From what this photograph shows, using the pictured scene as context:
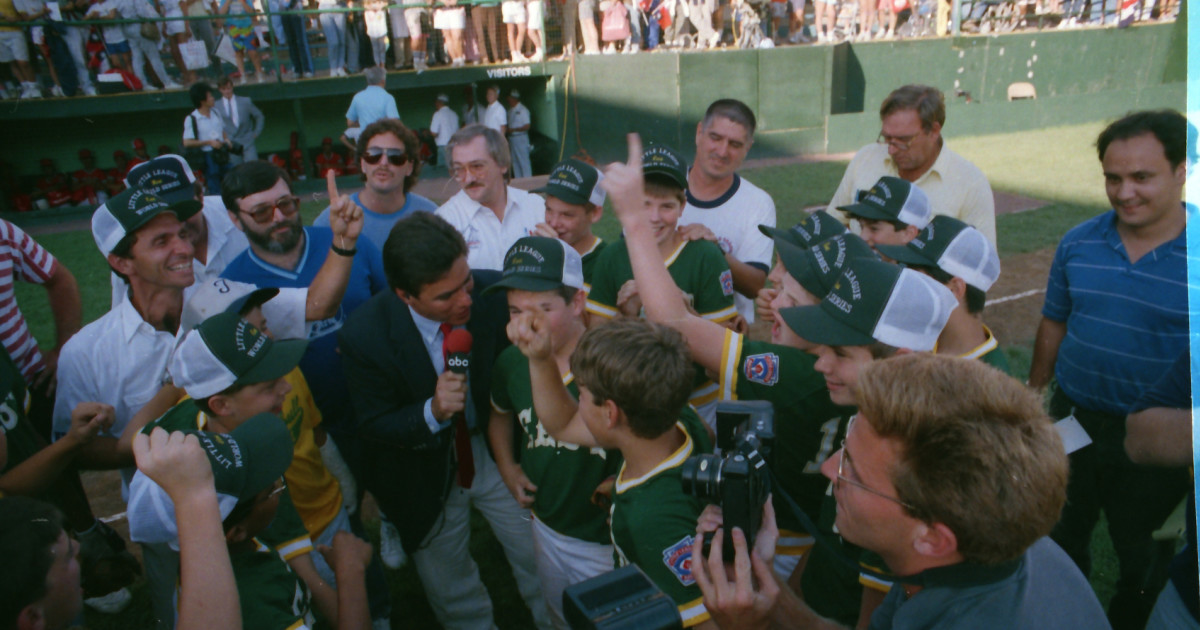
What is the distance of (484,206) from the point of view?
4598mm

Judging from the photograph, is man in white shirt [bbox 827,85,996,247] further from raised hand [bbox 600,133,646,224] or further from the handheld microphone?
the handheld microphone

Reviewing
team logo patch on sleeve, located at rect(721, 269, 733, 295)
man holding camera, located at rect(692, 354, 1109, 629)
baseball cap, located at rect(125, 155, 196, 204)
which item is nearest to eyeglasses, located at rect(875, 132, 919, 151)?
team logo patch on sleeve, located at rect(721, 269, 733, 295)

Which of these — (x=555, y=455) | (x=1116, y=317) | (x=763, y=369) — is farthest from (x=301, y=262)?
(x=1116, y=317)

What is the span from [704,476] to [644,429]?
465 millimetres

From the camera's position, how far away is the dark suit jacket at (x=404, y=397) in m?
3.00

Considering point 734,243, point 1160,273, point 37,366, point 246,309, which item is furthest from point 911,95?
point 37,366

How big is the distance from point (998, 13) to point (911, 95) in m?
22.1

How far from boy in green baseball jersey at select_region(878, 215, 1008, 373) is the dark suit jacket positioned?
1808 mm

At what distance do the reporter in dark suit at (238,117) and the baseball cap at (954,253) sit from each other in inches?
488

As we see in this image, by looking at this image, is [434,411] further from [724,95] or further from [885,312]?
[724,95]

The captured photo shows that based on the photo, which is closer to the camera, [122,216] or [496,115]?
[122,216]

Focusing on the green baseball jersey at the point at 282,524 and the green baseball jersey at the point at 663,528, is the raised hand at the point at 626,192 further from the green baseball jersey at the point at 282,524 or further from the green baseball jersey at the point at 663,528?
the green baseball jersey at the point at 282,524

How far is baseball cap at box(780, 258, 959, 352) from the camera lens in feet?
7.60

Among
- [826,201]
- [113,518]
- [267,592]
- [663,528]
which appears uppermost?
[663,528]
